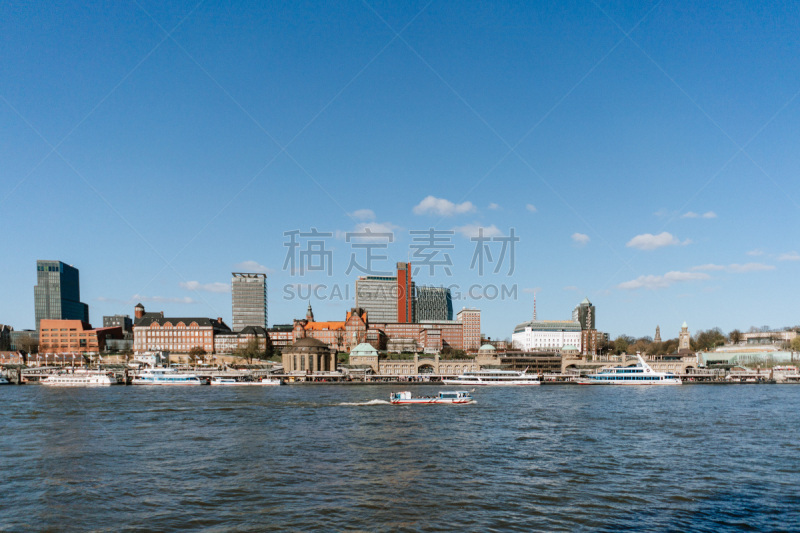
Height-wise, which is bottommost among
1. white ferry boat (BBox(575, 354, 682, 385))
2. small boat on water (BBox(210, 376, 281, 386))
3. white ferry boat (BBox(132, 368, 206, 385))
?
white ferry boat (BBox(575, 354, 682, 385))

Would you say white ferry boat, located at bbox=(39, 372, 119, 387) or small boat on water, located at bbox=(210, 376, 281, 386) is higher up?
white ferry boat, located at bbox=(39, 372, 119, 387)

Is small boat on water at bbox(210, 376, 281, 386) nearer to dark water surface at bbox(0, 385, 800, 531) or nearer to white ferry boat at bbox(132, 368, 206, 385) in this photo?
white ferry boat at bbox(132, 368, 206, 385)

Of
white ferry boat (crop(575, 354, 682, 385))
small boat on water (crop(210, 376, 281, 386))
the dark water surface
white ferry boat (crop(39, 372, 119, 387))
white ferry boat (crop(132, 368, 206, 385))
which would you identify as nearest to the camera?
the dark water surface

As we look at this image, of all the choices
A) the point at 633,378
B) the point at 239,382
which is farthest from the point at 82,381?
the point at 633,378

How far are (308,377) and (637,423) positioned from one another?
9883cm

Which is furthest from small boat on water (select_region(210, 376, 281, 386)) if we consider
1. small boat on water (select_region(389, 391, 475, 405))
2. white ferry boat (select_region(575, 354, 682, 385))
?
white ferry boat (select_region(575, 354, 682, 385))

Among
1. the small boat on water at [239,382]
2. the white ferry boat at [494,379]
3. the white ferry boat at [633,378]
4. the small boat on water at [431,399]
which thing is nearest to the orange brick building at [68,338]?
the small boat on water at [239,382]

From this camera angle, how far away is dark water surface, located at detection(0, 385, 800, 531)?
24.8 m

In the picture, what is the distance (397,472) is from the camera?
1298 inches

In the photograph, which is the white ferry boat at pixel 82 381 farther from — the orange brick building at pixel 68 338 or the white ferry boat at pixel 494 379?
the white ferry boat at pixel 494 379

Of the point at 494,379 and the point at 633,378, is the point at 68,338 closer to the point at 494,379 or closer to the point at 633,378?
the point at 494,379

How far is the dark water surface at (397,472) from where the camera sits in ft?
81.4

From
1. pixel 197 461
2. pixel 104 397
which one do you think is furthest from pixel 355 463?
pixel 104 397

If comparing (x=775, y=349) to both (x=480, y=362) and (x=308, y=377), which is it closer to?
(x=480, y=362)
